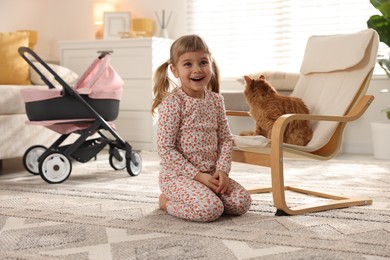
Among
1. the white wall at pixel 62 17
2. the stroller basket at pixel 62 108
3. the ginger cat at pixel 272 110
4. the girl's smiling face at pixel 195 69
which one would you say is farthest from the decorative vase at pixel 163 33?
the girl's smiling face at pixel 195 69

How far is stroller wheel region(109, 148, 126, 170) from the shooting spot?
3.31 meters

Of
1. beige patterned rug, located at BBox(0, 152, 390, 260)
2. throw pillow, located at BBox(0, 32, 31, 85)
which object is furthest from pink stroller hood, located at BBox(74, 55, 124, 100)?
throw pillow, located at BBox(0, 32, 31, 85)

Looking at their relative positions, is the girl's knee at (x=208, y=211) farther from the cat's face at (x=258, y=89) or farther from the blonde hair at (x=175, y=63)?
the cat's face at (x=258, y=89)

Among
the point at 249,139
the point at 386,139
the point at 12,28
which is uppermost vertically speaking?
the point at 12,28

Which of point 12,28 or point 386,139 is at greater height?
point 12,28

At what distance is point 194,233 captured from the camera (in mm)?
1789

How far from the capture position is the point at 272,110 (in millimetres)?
2463

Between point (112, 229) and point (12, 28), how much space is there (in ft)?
13.6

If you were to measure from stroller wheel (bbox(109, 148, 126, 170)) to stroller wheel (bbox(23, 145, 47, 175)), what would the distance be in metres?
0.44

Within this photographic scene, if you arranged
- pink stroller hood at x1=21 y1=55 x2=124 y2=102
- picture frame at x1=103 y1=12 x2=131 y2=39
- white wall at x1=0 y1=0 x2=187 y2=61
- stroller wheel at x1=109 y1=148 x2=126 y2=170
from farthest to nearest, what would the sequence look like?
white wall at x1=0 y1=0 x2=187 y2=61, picture frame at x1=103 y1=12 x2=131 y2=39, stroller wheel at x1=109 y1=148 x2=126 y2=170, pink stroller hood at x1=21 y1=55 x2=124 y2=102

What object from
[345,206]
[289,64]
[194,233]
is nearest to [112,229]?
[194,233]

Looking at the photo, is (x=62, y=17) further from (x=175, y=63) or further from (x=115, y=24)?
(x=175, y=63)

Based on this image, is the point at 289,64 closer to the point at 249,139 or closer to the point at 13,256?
the point at 249,139

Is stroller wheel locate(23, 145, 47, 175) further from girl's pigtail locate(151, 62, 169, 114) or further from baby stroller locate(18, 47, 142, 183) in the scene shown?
girl's pigtail locate(151, 62, 169, 114)
